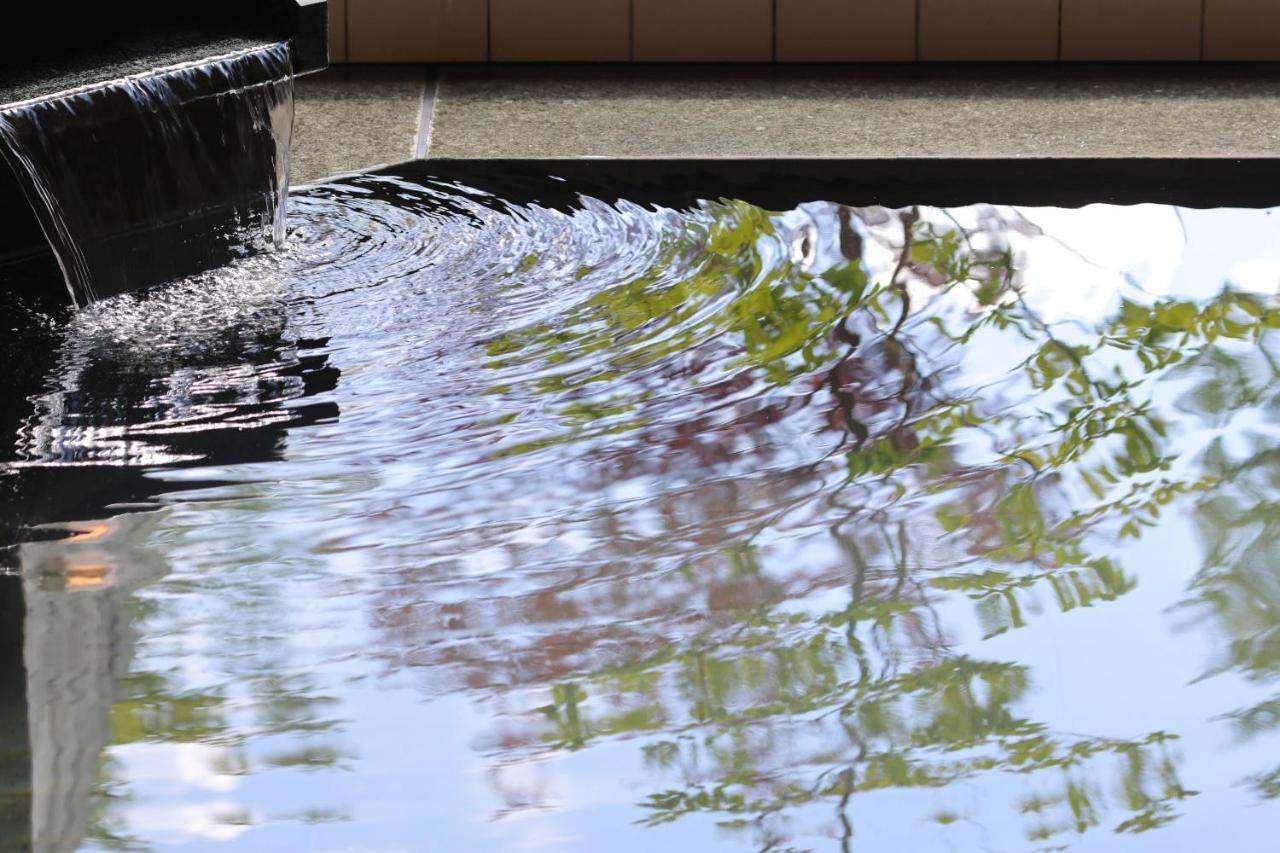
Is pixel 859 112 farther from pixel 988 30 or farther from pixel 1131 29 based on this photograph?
pixel 1131 29

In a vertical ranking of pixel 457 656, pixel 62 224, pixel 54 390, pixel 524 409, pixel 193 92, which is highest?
pixel 193 92

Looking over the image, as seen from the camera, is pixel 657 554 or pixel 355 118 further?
pixel 355 118

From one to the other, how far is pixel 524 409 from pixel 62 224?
102cm

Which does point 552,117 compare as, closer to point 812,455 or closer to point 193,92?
point 193,92

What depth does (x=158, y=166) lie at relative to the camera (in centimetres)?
273

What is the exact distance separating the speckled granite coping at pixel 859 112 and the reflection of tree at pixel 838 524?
2.86ft

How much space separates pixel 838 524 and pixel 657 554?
0.73 ft

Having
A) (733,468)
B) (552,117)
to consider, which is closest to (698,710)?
(733,468)

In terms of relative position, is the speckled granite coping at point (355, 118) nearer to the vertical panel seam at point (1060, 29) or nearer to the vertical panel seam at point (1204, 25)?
the vertical panel seam at point (1060, 29)

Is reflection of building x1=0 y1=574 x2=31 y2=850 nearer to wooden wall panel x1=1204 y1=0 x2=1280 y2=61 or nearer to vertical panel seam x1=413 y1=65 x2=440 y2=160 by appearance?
vertical panel seam x1=413 y1=65 x2=440 y2=160

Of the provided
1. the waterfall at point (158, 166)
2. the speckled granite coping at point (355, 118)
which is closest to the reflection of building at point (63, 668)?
the waterfall at point (158, 166)

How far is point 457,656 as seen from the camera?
1500mm

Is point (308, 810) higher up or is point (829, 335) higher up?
point (829, 335)

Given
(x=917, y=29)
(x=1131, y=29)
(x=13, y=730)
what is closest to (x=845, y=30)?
(x=917, y=29)
